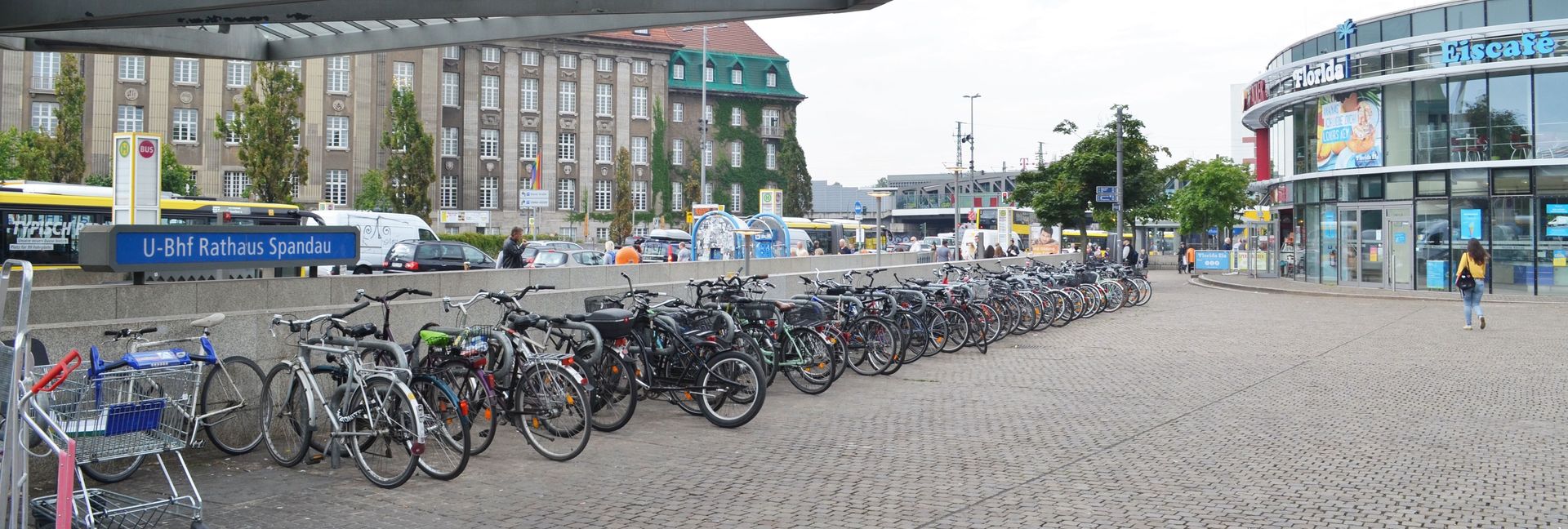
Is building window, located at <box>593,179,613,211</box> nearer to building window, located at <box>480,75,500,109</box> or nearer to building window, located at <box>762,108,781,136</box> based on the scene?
building window, located at <box>480,75,500,109</box>

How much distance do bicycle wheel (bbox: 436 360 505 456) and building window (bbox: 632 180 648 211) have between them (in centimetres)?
6654

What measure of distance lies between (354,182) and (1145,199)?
38.9 metres

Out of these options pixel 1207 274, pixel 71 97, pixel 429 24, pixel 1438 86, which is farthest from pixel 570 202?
pixel 429 24

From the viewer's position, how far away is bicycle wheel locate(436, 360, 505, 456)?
7559 mm

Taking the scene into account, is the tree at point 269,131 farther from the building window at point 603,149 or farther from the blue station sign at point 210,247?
the blue station sign at point 210,247

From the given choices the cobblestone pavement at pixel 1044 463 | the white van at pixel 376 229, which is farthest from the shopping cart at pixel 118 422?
the white van at pixel 376 229

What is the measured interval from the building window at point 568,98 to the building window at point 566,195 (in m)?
4.08

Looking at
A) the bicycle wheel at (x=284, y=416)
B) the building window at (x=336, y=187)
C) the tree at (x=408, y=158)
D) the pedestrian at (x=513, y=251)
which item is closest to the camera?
the bicycle wheel at (x=284, y=416)

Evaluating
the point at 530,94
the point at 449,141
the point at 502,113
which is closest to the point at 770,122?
the point at 530,94

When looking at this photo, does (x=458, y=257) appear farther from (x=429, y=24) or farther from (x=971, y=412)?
(x=971, y=412)

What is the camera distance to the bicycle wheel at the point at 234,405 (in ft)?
24.2

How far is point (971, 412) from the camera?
10.0m

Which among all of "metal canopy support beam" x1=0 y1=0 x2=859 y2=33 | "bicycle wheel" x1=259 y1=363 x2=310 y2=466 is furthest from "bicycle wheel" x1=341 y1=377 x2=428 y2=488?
"metal canopy support beam" x1=0 y1=0 x2=859 y2=33

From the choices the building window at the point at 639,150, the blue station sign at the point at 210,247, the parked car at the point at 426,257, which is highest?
the building window at the point at 639,150
